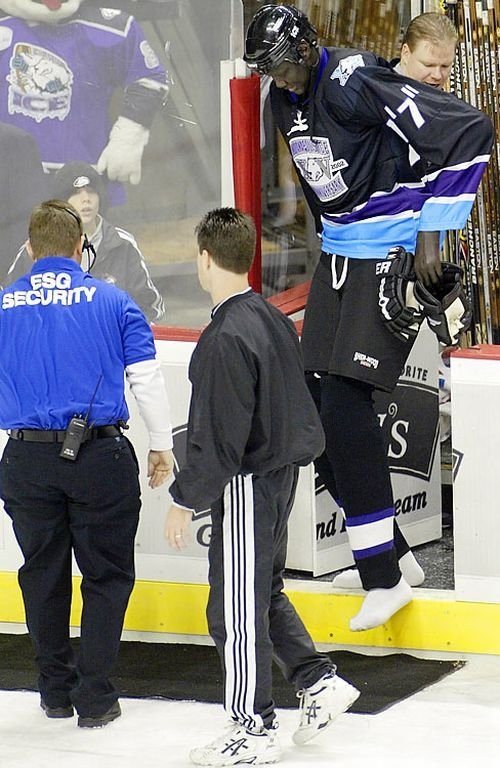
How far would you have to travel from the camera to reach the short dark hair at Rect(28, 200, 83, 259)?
418 cm

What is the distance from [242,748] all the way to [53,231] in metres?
1.35

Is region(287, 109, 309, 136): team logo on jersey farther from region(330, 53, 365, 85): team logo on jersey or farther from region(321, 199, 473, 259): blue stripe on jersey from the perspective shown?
region(321, 199, 473, 259): blue stripe on jersey

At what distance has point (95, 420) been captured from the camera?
4180mm

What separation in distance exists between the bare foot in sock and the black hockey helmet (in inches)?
58.0

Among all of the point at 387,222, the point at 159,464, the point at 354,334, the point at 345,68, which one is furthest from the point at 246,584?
the point at 345,68

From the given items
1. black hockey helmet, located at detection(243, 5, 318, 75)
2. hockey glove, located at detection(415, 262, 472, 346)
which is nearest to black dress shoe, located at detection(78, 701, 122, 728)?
hockey glove, located at detection(415, 262, 472, 346)

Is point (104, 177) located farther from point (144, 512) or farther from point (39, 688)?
point (39, 688)

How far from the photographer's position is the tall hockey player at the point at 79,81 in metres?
5.38

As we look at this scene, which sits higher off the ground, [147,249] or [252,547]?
[147,249]

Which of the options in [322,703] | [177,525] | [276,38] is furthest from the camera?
[276,38]

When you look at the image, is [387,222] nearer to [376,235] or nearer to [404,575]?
[376,235]

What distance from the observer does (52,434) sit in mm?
4168

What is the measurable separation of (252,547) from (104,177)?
6.53ft

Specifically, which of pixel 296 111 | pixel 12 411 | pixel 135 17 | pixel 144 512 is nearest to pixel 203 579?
pixel 144 512
